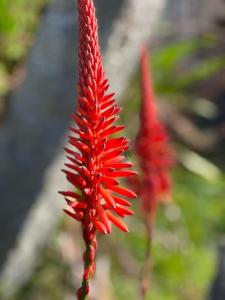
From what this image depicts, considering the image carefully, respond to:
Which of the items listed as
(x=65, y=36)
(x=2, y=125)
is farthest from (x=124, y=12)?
(x=2, y=125)

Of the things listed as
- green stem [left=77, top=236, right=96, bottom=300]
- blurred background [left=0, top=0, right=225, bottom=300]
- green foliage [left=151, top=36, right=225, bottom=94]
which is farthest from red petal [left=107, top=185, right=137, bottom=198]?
green foliage [left=151, top=36, right=225, bottom=94]

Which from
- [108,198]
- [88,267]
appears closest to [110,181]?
[108,198]

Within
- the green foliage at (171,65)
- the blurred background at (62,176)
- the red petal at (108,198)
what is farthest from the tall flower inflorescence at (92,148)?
the green foliage at (171,65)

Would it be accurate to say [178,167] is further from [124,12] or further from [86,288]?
[86,288]

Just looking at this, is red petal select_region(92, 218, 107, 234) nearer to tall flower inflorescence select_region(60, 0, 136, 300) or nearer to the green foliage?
tall flower inflorescence select_region(60, 0, 136, 300)

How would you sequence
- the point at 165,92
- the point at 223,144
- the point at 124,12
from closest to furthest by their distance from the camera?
the point at 124,12 < the point at 165,92 < the point at 223,144
